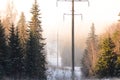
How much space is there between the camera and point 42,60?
39.8 m

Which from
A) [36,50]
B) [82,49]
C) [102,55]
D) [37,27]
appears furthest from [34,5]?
[82,49]

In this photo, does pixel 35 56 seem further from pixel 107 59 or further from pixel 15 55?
pixel 107 59

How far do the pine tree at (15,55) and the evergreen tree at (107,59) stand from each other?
24.0 ft

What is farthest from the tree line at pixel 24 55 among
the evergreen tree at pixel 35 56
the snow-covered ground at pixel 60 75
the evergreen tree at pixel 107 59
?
the evergreen tree at pixel 107 59

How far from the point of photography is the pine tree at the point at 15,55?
38.3 metres

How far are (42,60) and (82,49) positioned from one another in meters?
15.7

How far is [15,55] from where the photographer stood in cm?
3844

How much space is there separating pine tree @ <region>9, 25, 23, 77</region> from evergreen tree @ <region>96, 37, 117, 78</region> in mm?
7301

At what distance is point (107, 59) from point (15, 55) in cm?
835

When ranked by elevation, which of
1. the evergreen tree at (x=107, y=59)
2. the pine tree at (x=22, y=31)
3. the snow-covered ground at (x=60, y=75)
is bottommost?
the snow-covered ground at (x=60, y=75)

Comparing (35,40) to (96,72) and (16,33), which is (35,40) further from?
(96,72)

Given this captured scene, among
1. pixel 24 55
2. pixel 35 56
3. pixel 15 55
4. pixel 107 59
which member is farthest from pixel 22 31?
pixel 107 59

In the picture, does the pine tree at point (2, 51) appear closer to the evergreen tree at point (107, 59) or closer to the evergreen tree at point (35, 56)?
the evergreen tree at point (35, 56)

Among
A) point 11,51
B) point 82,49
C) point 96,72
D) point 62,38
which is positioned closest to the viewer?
point 11,51
